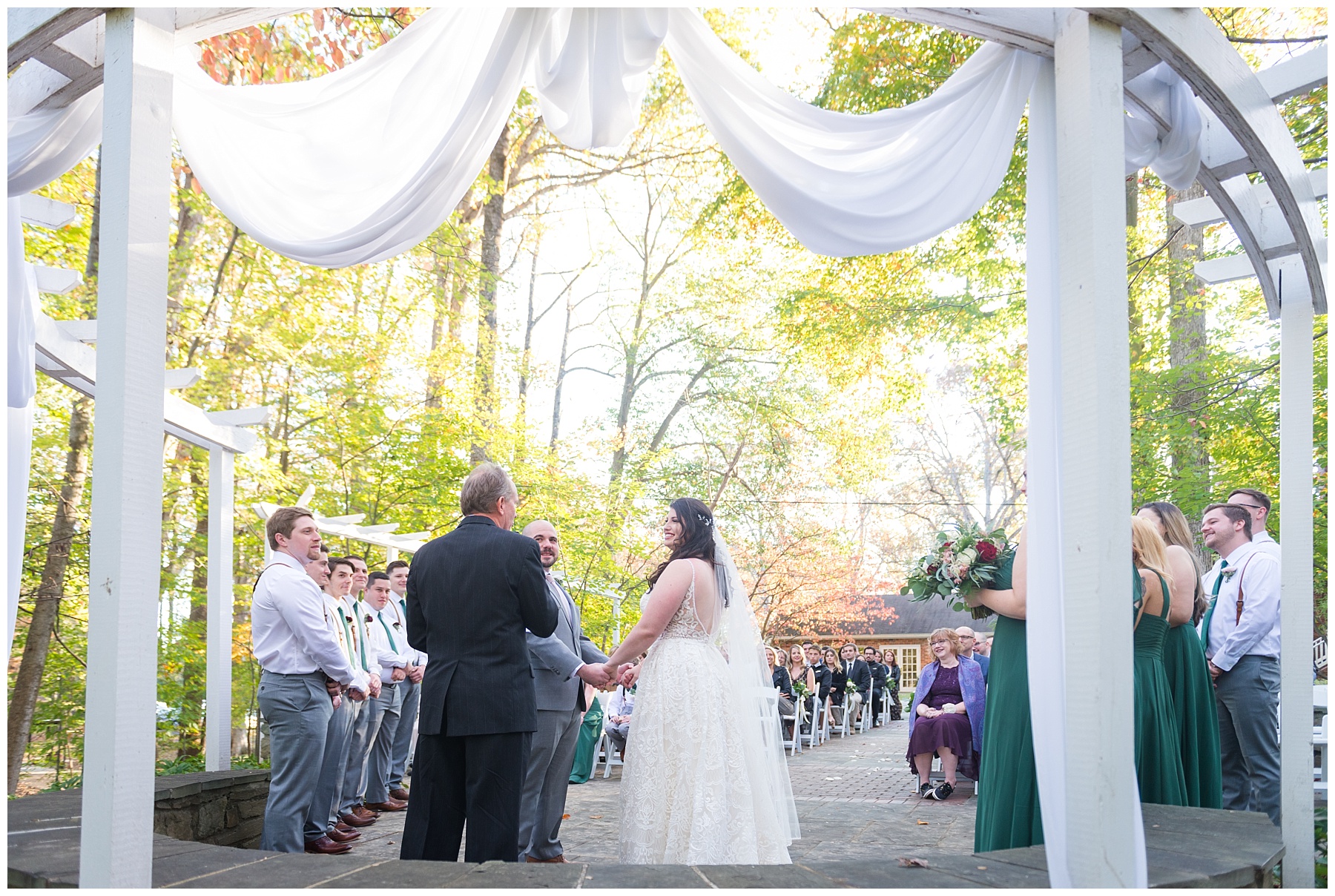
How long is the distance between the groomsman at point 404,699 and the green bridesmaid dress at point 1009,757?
16.7 feet

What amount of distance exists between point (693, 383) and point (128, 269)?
77.7 ft

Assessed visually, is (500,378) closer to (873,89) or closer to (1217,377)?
(873,89)

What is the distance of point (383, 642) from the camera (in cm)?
824

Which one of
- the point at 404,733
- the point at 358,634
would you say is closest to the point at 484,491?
the point at 358,634

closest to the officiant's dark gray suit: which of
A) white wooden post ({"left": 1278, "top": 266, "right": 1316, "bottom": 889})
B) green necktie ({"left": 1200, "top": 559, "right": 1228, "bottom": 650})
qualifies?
white wooden post ({"left": 1278, "top": 266, "right": 1316, "bottom": 889})

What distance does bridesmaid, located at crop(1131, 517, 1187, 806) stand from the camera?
14.9ft

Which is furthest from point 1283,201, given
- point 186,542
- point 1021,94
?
point 186,542

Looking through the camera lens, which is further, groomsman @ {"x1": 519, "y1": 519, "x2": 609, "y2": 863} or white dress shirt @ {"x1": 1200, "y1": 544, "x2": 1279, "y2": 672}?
white dress shirt @ {"x1": 1200, "y1": 544, "x2": 1279, "y2": 672}

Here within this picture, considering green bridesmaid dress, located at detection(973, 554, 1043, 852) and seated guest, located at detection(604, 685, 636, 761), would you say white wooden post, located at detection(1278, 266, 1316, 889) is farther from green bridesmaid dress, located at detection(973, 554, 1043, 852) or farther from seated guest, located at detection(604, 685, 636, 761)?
seated guest, located at detection(604, 685, 636, 761)

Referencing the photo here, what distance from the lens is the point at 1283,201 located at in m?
4.39

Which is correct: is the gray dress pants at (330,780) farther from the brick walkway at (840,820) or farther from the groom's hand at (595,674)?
the groom's hand at (595,674)

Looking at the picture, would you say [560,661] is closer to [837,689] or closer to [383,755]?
[383,755]

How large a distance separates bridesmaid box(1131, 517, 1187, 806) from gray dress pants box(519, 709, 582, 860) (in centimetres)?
287

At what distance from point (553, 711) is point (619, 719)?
19.1 ft
